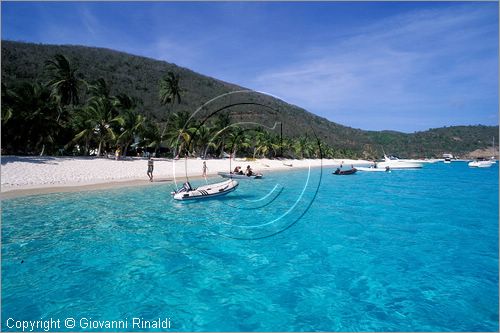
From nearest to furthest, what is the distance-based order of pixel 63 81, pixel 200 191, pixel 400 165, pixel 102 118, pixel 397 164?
pixel 200 191, pixel 102 118, pixel 63 81, pixel 397 164, pixel 400 165

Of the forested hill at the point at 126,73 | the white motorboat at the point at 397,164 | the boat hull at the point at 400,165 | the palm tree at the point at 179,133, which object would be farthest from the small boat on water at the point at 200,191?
the forested hill at the point at 126,73

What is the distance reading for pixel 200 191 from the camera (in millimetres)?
21562

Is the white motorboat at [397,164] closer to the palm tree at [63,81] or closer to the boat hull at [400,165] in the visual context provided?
the boat hull at [400,165]

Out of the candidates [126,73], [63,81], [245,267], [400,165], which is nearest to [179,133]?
[63,81]

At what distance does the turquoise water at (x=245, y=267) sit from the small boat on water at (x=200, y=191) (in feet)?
4.21

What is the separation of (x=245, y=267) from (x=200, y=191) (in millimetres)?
11416

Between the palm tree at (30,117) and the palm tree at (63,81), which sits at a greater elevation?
the palm tree at (63,81)

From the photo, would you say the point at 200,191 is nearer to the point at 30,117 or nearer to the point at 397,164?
the point at 30,117

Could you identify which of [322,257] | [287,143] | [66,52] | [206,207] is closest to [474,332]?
[322,257]

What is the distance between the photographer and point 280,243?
13.8 meters

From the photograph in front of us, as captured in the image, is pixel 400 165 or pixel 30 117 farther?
pixel 400 165

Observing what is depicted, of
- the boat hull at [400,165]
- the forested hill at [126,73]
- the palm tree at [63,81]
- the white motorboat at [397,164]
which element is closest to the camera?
the palm tree at [63,81]

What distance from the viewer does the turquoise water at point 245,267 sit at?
25.3 feet

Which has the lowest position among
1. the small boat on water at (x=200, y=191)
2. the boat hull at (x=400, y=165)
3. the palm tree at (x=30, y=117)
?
the small boat on water at (x=200, y=191)
